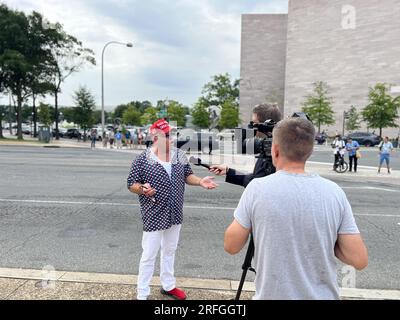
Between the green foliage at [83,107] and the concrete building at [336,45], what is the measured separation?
A: 119 feet

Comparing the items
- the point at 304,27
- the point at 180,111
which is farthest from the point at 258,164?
the point at 304,27

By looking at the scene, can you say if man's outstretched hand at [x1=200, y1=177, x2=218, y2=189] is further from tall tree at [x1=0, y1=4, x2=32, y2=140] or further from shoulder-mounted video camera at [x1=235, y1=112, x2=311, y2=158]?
tall tree at [x1=0, y1=4, x2=32, y2=140]

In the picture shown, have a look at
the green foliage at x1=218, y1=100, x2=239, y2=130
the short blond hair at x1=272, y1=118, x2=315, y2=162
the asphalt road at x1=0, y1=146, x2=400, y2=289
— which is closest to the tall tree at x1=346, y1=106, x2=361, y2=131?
the green foliage at x1=218, y1=100, x2=239, y2=130

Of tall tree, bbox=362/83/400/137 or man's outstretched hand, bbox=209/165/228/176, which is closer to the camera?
man's outstretched hand, bbox=209/165/228/176

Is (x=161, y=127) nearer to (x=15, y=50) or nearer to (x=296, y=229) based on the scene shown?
(x=296, y=229)

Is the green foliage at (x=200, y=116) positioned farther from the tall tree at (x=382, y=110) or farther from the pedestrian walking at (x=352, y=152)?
the pedestrian walking at (x=352, y=152)

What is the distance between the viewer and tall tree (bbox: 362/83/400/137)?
4534cm

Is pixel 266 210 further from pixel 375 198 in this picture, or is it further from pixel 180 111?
pixel 180 111

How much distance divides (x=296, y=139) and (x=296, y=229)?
1.44ft

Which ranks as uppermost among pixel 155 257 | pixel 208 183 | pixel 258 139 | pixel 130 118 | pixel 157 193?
pixel 130 118

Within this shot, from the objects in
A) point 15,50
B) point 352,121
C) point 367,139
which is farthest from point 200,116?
point 15,50

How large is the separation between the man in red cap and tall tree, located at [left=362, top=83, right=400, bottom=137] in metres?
47.9

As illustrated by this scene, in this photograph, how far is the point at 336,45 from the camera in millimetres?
56656

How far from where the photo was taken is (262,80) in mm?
70500
